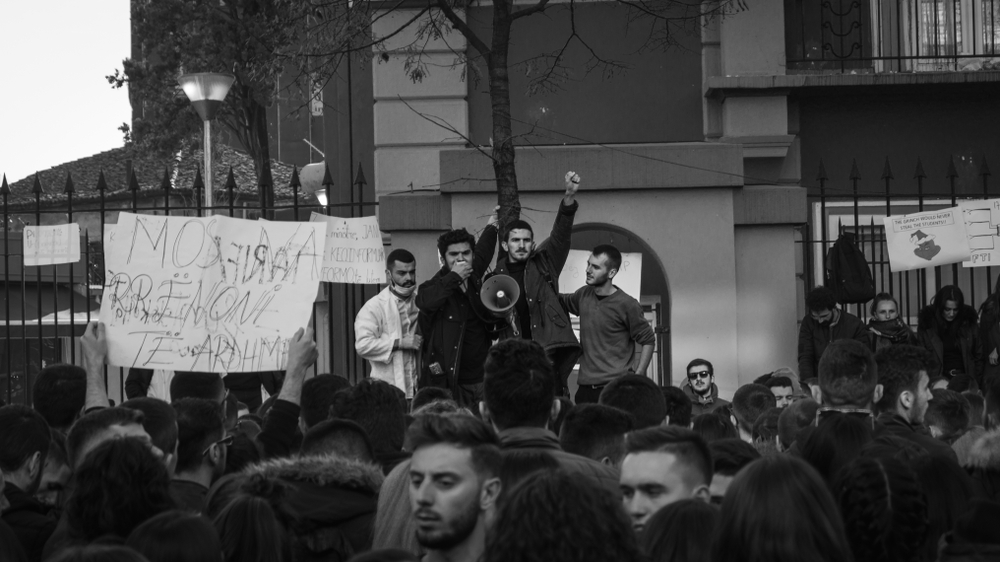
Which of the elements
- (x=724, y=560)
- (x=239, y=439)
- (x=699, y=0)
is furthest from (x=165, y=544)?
(x=699, y=0)

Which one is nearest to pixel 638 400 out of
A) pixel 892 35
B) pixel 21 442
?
pixel 21 442

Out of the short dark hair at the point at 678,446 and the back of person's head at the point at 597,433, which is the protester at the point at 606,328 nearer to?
the back of person's head at the point at 597,433

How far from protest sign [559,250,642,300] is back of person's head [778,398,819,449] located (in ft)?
13.6

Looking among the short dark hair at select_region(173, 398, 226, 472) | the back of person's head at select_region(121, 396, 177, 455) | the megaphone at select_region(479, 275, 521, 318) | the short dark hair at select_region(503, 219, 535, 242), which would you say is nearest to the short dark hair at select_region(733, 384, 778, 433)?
the megaphone at select_region(479, 275, 521, 318)

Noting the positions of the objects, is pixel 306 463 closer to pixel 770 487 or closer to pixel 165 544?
pixel 165 544

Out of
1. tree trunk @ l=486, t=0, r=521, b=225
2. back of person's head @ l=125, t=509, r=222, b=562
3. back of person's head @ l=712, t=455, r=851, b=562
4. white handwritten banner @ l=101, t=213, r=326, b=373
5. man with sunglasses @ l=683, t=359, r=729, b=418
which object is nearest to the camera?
back of person's head @ l=712, t=455, r=851, b=562

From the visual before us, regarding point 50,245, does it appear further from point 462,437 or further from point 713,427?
point 462,437

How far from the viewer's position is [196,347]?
25.6 ft

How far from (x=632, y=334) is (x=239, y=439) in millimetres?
3989

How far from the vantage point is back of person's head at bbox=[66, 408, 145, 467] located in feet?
15.9

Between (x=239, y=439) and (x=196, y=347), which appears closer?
(x=239, y=439)

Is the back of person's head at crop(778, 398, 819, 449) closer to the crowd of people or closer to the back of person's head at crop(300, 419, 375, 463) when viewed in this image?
the crowd of people

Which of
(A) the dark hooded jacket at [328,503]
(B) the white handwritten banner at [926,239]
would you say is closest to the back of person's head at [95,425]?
(A) the dark hooded jacket at [328,503]

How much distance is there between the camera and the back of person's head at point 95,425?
4.86 m
